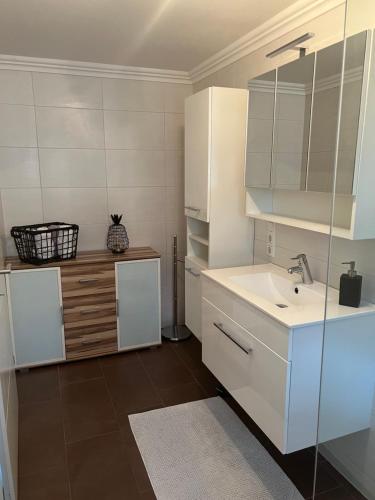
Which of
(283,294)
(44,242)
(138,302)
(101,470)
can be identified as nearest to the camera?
(101,470)

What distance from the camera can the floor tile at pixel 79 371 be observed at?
272 centimetres

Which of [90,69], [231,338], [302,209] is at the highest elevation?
[90,69]

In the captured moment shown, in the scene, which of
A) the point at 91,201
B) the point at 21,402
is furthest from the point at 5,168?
the point at 21,402

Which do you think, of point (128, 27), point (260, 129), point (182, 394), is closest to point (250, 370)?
point (182, 394)

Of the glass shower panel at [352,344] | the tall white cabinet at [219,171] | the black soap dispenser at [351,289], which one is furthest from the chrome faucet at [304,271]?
the tall white cabinet at [219,171]

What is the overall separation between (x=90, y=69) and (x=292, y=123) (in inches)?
70.5

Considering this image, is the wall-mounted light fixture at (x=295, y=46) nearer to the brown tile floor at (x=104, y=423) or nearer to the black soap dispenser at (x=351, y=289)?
the black soap dispenser at (x=351, y=289)

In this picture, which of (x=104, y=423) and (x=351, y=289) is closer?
(x=351, y=289)

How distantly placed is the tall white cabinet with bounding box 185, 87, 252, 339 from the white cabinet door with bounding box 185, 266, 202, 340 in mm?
26

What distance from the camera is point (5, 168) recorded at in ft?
9.33

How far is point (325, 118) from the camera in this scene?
1.72 meters

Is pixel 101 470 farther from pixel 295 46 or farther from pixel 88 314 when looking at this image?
pixel 295 46

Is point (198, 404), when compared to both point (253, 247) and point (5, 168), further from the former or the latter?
point (5, 168)

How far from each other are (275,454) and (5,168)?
2.67 metres
